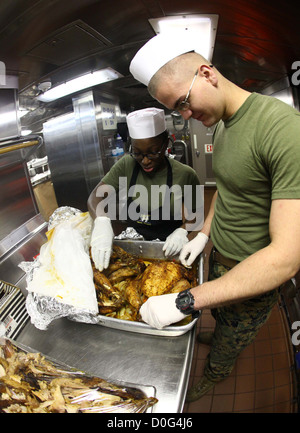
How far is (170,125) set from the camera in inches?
225

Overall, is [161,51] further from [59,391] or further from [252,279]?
[59,391]

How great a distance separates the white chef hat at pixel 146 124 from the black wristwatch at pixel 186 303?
3.86 feet

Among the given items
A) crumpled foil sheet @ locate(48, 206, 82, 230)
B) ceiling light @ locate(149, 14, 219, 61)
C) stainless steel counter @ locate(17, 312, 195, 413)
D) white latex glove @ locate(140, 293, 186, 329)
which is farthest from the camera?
crumpled foil sheet @ locate(48, 206, 82, 230)

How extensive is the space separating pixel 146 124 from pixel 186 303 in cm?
126

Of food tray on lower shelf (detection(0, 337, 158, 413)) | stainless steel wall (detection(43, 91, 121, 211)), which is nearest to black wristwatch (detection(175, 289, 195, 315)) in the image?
food tray on lower shelf (detection(0, 337, 158, 413))

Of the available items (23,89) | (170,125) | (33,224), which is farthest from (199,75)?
(170,125)

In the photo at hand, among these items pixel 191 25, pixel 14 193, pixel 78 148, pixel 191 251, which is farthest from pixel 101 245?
pixel 78 148

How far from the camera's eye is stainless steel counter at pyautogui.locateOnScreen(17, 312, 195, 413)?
0.86m

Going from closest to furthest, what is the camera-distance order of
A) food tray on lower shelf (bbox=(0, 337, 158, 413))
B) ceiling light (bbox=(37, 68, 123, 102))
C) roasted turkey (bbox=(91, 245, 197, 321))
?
food tray on lower shelf (bbox=(0, 337, 158, 413)) < roasted turkey (bbox=(91, 245, 197, 321)) < ceiling light (bbox=(37, 68, 123, 102))

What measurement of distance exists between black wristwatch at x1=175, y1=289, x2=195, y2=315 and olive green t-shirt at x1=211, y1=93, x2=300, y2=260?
0.46m

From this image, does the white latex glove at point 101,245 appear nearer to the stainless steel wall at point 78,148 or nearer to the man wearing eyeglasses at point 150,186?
the man wearing eyeglasses at point 150,186

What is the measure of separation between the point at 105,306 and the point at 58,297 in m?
0.23

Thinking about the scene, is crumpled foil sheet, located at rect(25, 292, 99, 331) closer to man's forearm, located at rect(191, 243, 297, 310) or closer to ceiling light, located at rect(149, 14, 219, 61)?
man's forearm, located at rect(191, 243, 297, 310)

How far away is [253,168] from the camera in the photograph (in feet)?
3.17
